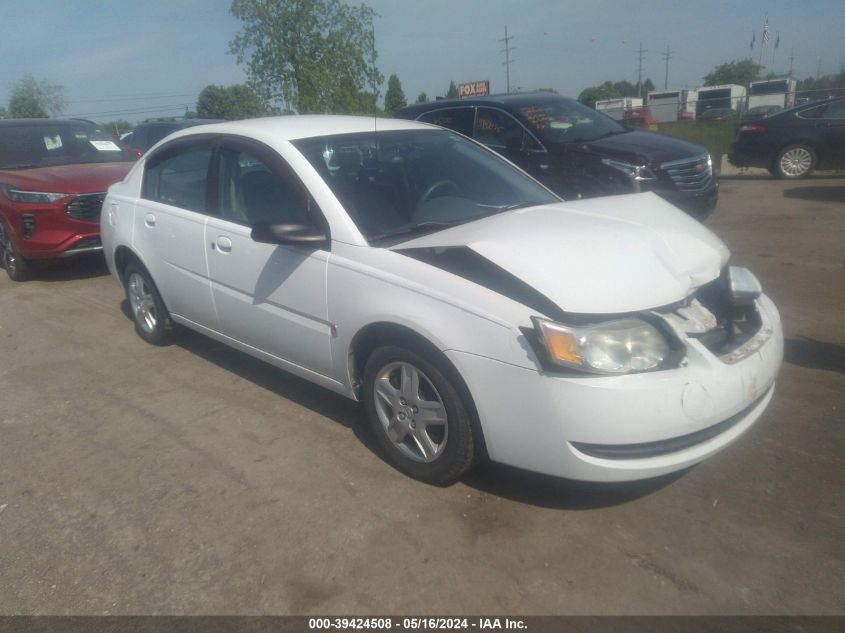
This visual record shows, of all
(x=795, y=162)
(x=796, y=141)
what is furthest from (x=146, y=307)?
(x=795, y=162)

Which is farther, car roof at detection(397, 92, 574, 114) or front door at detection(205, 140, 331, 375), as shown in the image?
car roof at detection(397, 92, 574, 114)

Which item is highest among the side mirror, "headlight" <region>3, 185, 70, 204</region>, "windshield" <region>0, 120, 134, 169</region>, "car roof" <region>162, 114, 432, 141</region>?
"car roof" <region>162, 114, 432, 141</region>

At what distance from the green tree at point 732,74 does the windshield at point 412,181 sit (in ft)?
246

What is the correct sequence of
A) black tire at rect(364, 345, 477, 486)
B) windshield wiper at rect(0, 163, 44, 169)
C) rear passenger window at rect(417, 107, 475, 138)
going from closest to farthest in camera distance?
1. black tire at rect(364, 345, 477, 486)
2. windshield wiper at rect(0, 163, 44, 169)
3. rear passenger window at rect(417, 107, 475, 138)

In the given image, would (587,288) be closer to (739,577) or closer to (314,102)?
(739,577)

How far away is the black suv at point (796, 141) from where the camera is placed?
476 inches

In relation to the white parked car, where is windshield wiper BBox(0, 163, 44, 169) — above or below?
above

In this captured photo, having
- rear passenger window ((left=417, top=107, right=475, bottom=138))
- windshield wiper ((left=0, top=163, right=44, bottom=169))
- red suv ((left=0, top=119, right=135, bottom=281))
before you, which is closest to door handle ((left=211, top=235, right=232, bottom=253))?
red suv ((left=0, top=119, right=135, bottom=281))

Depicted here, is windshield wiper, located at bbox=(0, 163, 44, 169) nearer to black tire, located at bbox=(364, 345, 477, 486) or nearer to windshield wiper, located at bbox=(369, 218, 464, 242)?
windshield wiper, located at bbox=(369, 218, 464, 242)

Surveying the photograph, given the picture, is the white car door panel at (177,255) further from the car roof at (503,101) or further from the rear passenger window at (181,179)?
the car roof at (503,101)

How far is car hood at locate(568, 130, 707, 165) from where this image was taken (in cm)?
725

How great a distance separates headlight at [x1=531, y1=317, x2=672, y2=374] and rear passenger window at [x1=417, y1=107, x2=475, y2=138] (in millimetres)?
5599

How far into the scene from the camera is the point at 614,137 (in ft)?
25.4

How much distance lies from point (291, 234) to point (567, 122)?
5.39m
